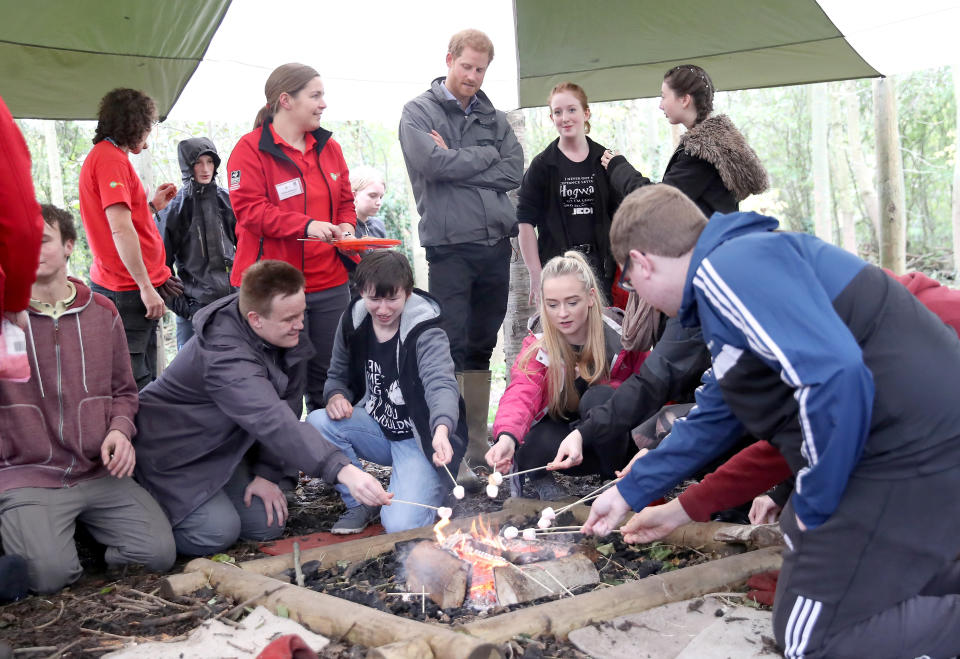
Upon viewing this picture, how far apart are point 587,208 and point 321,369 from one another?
6.07 ft

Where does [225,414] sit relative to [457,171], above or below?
below

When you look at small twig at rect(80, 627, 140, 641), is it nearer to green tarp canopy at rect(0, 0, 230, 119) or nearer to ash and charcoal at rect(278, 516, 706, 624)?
ash and charcoal at rect(278, 516, 706, 624)

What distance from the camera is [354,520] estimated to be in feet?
13.0

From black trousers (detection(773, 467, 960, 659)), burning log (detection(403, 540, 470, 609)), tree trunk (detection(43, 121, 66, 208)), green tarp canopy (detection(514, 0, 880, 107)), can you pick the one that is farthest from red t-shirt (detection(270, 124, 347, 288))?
tree trunk (detection(43, 121, 66, 208))

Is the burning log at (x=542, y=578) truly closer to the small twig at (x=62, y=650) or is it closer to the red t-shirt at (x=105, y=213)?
the small twig at (x=62, y=650)

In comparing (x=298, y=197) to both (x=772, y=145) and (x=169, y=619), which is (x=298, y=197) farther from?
(x=772, y=145)

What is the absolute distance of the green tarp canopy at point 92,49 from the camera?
5.17m

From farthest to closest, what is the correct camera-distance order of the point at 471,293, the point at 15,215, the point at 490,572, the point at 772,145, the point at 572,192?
1. the point at 772,145
2. the point at 471,293
3. the point at 572,192
4. the point at 490,572
5. the point at 15,215

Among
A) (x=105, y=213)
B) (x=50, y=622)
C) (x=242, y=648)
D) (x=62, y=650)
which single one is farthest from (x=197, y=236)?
(x=242, y=648)

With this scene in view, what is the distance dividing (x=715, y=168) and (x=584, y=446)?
1.62 metres

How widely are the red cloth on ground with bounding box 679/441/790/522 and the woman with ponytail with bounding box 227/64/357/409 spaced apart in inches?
98.6

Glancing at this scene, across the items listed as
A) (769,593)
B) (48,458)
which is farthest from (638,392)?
(48,458)

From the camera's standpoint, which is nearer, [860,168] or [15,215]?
[15,215]

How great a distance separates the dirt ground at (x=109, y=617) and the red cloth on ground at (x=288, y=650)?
0.79 ft
